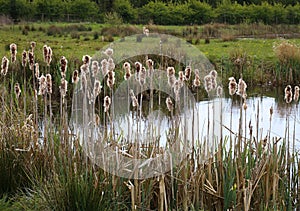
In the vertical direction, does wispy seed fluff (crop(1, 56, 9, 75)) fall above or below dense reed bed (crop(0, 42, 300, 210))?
above

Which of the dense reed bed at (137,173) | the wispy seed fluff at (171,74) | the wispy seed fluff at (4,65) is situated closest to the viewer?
the dense reed bed at (137,173)

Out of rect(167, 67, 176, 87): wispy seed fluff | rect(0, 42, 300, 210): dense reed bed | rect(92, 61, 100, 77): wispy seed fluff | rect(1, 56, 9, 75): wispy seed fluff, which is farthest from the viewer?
rect(1, 56, 9, 75): wispy seed fluff

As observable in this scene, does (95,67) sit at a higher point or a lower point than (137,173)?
higher

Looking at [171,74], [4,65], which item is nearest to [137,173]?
[171,74]

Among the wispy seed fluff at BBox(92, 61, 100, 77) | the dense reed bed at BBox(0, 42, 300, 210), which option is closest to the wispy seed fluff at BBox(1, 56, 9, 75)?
the dense reed bed at BBox(0, 42, 300, 210)

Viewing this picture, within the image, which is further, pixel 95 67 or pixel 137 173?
pixel 95 67

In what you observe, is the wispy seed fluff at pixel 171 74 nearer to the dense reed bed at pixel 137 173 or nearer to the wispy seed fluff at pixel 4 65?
the dense reed bed at pixel 137 173

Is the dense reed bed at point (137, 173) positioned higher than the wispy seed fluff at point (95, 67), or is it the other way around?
the wispy seed fluff at point (95, 67)

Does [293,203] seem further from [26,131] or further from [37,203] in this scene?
[26,131]

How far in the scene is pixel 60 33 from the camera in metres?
26.0

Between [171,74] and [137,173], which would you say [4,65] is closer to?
[171,74]

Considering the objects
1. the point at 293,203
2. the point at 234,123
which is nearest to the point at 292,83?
the point at 234,123

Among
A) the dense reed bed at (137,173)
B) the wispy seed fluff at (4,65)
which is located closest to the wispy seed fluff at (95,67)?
the dense reed bed at (137,173)

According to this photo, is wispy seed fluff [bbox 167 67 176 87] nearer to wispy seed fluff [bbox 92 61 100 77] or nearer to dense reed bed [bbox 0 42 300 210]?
dense reed bed [bbox 0 42 300 210]
